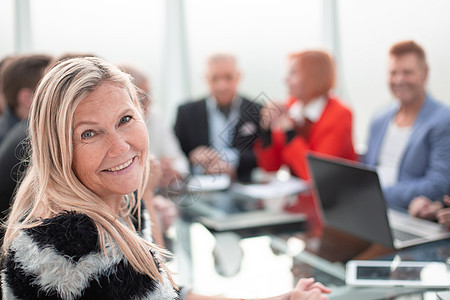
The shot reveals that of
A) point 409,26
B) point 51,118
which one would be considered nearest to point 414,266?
point 51,118

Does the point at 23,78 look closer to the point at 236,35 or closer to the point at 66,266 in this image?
the point at 66,266

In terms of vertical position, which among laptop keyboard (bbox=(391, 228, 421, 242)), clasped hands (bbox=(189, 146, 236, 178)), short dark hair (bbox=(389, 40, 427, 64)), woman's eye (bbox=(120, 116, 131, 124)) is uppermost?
short dark hair (bbox=(389, 40, 427, 64))

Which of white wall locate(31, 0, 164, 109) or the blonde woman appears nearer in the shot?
the blonde woman

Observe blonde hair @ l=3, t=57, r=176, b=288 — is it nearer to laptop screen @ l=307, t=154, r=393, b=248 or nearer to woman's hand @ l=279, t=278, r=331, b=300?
woman's hand @ l=279, t=278, r=331, b=300

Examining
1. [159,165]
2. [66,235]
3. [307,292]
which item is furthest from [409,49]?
[66,235]

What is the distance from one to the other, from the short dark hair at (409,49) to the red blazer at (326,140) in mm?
664

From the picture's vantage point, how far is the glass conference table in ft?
5.12

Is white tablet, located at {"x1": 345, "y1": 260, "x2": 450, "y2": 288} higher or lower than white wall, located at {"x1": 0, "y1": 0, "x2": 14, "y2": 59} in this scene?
lower

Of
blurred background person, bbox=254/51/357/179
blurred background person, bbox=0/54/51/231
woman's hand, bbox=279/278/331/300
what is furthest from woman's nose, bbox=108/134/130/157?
blurred background person, bbox=254/51/357/179

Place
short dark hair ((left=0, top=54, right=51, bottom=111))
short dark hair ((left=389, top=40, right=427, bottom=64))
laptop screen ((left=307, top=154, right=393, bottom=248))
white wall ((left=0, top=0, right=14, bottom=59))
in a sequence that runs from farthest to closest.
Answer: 1. white wall ((left=0, top=0, right=14, bottom=59))
2. short dark hair ((left=389, top=40, right=427, bottom=64))
3. short dark hair ((left=0, top=54, right=51, bottom=111))
4. laptop screen ((left=307, top=154, right=393, bottom=248))

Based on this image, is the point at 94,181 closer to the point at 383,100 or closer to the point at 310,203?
the point at 310,203

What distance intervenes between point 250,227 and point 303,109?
1.42 m

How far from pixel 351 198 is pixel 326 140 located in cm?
136

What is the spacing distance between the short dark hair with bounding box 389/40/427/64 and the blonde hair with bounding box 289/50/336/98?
22.5 inches
